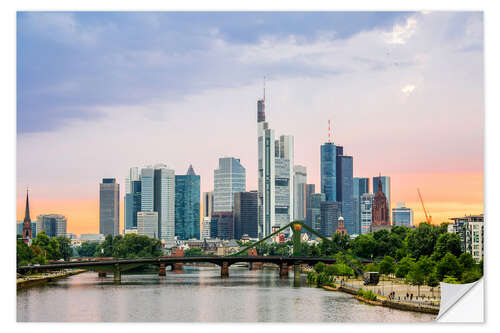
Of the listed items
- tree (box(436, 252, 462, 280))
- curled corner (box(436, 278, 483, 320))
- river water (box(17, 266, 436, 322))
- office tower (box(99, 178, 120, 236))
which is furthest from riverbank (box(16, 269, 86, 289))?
office tower (box(99, 178, 120, 236))

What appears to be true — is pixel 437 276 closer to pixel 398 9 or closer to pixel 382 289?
pixel 382 289

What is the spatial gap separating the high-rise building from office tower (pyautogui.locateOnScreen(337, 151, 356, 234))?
2340 centimetres

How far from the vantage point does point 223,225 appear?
192m

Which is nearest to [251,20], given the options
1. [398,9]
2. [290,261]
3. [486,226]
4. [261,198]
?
[398,9]

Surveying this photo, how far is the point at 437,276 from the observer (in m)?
38.5

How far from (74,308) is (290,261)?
3359 centimetres

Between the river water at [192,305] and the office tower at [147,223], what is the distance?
13479 centimetres

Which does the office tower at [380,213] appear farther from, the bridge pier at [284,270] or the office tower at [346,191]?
the bridge pier at [284,270]

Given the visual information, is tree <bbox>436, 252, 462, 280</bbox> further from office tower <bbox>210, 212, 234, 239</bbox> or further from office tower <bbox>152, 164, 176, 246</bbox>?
office tower <bbox>210, 212, 234, 239</bbox>

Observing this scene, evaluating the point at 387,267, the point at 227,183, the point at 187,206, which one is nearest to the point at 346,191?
the point at 227,183

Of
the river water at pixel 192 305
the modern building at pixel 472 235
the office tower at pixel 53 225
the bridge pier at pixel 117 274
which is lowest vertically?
the bridge pier at pixel 117 274

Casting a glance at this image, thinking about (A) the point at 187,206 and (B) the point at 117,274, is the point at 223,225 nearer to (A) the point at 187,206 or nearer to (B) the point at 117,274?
(A) the point at 187,206

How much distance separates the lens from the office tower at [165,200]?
189375 mm

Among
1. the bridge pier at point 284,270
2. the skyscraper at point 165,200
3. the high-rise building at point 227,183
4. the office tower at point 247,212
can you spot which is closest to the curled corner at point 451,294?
the bridge pier at point 284,270
